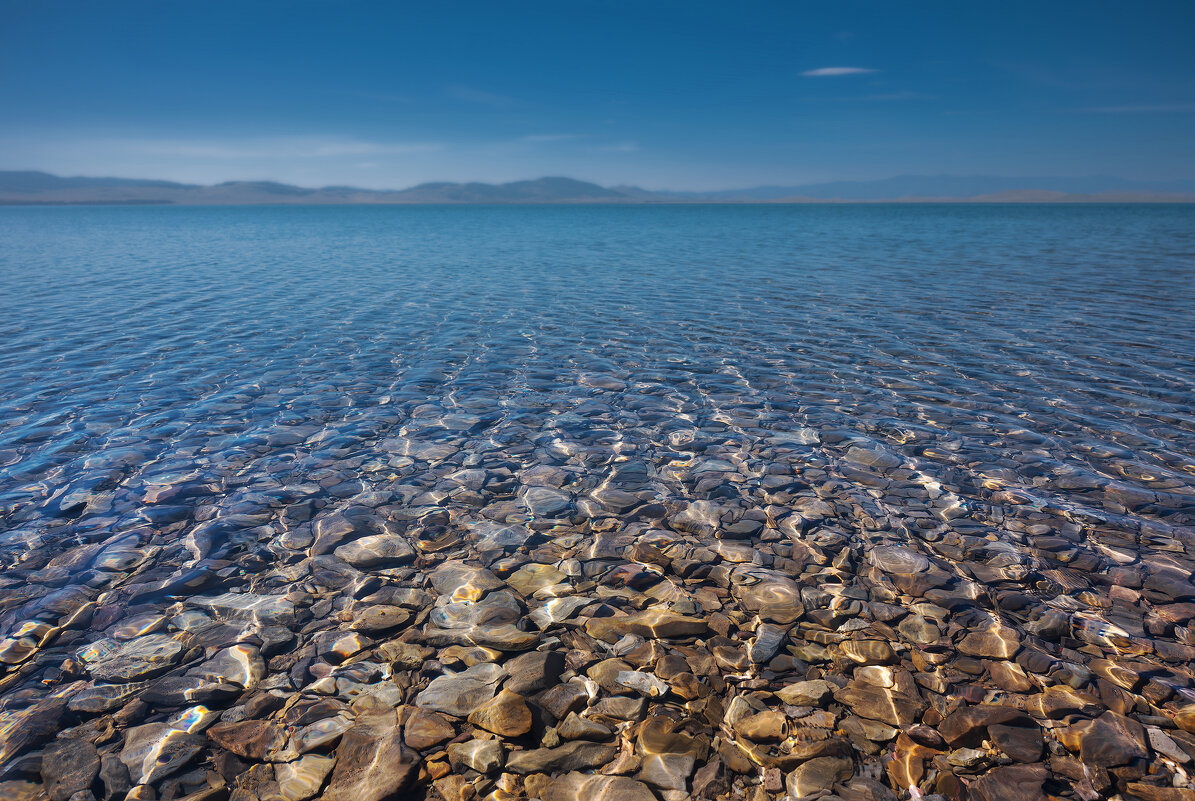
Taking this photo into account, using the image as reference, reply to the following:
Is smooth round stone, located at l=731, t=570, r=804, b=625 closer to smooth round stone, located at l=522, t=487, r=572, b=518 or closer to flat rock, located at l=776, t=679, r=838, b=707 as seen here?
flat rock, located at l=776, t=679, r=838, b=707

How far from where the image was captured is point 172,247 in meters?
52.9

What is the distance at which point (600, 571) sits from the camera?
272 inches

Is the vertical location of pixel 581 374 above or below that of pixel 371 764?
above

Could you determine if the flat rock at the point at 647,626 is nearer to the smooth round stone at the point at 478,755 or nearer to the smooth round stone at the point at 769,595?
the smooth round stone at the point at 769,595

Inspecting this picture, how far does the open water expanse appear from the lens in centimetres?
447

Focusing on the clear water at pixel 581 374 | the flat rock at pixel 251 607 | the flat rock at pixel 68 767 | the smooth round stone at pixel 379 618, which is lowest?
the smooth round stone at pixel 379 618

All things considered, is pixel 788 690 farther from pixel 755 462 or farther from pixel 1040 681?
pixel 755 462

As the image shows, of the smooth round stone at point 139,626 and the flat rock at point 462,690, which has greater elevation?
the smooth round stone at point 139,626

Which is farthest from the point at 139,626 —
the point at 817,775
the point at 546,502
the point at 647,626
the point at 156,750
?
the point at 817,775

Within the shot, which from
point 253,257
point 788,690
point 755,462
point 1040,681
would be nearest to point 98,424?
point 755,462

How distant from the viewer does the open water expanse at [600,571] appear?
447 cm

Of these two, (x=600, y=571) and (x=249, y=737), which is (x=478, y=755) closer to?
(x=249, y=737)

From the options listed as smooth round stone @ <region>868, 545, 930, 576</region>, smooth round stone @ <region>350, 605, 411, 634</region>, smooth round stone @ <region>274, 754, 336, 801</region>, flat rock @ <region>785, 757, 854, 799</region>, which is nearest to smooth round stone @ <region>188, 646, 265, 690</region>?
smooth round stone @ <region>350, 605, 411, 634</region>

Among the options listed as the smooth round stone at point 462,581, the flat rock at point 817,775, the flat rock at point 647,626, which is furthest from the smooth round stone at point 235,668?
the flat rock at point 817,775
